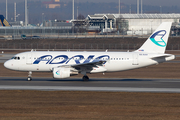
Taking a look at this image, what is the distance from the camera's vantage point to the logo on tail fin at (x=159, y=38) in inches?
1585

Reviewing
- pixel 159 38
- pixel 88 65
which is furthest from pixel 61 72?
pixel 159 38

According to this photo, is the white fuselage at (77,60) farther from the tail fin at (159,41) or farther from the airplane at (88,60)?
the tail fin at (159,41)

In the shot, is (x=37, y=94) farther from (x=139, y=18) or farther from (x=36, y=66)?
(x=139, y=18)

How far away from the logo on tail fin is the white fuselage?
6.28 ft

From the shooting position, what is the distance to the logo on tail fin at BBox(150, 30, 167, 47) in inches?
1585

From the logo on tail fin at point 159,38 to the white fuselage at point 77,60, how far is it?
191 centimetres

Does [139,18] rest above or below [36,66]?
above

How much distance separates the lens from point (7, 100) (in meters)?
26.1

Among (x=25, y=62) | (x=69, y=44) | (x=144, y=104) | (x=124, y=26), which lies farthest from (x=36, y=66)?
(x=124, y=26)

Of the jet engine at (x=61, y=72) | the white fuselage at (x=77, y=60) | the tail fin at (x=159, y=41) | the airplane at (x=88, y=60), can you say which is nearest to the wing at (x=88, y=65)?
the airplane at (x=88, y=60)

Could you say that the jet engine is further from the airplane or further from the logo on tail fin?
the logo on tail fin

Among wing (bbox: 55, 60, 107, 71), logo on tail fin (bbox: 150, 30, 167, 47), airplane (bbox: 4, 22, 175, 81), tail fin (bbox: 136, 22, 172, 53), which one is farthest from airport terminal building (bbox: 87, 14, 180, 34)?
wing (bbox: 55, 60, 107, 71)

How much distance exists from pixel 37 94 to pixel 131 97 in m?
8.78

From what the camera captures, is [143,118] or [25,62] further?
[25,62]
